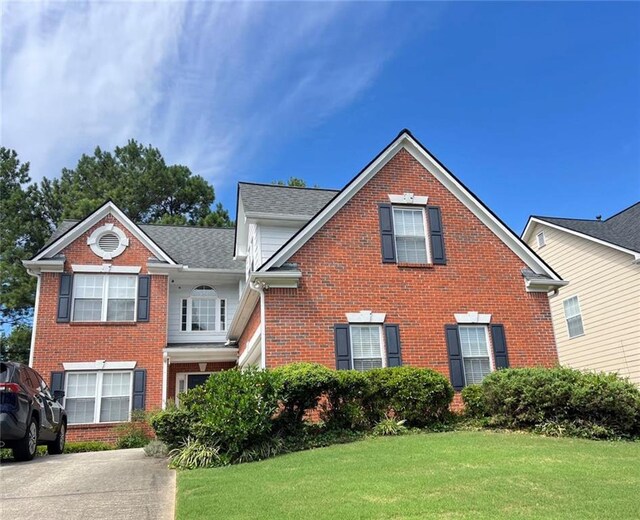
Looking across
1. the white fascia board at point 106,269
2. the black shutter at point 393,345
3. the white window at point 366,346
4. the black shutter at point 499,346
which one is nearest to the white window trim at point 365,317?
the white window at point 366,346

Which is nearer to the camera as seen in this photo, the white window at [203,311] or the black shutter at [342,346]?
the black shutter at [342,346]

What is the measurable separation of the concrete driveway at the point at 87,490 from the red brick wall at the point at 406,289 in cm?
431

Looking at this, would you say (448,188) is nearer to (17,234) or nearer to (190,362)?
(190,362)

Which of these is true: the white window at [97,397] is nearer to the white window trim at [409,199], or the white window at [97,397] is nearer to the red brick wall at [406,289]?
the red brick wall at [406,289]

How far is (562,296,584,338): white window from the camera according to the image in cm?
1912

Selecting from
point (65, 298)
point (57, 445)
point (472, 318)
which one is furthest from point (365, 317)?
point (65, 298)

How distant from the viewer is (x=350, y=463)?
7.48 m

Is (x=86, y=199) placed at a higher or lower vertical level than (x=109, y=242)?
higher

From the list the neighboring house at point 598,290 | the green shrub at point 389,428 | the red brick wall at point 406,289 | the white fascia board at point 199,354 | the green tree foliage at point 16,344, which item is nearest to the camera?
the green shrub at point 389,428

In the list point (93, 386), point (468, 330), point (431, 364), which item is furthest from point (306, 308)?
point (93, 386)

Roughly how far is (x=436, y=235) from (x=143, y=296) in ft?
34.3

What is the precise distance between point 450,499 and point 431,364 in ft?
25.1

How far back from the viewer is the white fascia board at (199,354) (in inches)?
710

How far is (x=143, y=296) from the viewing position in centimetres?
1856
